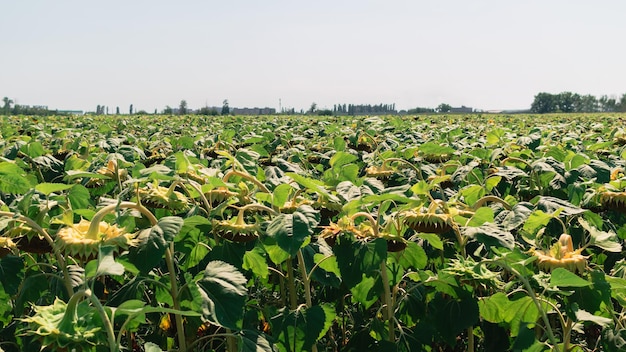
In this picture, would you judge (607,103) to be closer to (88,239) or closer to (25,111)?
(25,111)

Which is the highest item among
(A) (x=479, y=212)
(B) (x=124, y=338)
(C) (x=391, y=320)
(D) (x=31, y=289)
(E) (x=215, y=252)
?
(A) (x=479, y=212)

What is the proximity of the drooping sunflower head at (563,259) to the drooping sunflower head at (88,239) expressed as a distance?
1294 mm

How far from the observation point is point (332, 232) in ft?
6.77

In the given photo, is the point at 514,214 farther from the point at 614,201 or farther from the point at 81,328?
the point at 81,328

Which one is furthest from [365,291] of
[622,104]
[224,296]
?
[622,104]

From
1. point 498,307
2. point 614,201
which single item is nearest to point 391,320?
point 498,307

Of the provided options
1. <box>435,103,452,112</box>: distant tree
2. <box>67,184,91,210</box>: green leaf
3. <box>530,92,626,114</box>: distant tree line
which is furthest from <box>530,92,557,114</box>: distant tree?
<box>67,184,91,210</box>: green leaf

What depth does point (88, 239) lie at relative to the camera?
163cm

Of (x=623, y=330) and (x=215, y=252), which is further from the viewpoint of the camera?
(x=215, y=252)

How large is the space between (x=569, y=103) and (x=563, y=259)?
387 ft

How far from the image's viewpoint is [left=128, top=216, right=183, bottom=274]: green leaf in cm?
162

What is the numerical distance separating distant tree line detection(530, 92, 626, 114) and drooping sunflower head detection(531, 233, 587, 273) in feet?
366

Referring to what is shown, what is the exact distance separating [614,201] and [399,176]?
1.40 metres

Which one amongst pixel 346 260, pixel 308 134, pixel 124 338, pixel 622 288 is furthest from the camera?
pixel 308 134
